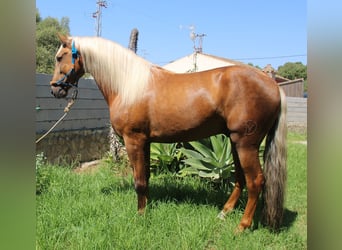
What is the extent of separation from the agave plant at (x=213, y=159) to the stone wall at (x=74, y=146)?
2265mm

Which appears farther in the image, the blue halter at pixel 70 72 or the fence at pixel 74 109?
the fence at pixel 74 109

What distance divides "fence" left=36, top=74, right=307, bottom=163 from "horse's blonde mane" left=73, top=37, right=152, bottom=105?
1.88 metres

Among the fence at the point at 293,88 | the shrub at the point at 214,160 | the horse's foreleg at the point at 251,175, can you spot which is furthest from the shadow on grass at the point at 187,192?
the fence at the point at 293,88

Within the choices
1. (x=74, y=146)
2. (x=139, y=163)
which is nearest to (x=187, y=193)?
(x=139, y=163)

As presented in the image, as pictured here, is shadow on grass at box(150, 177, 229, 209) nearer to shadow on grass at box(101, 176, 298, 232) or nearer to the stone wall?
shadow on grass at box(101, 176, 298, 232)

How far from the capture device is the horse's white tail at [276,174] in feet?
8.16

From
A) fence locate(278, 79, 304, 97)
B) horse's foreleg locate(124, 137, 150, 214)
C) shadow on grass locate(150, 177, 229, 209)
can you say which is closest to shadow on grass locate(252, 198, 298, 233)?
shadow on grass locate(150, 177, 229, 209)

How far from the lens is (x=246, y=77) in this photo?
97.2 inches

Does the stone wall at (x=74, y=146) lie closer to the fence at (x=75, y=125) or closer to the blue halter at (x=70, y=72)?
the fence at (x=75, y=125)

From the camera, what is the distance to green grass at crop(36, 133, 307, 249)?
7.60ft

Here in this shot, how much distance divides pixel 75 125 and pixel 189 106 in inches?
126

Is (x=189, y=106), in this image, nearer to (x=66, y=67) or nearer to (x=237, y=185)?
(x=237, y=185)

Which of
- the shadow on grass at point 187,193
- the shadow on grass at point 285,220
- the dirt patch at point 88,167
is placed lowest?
the shadow on grass at point 285,220
